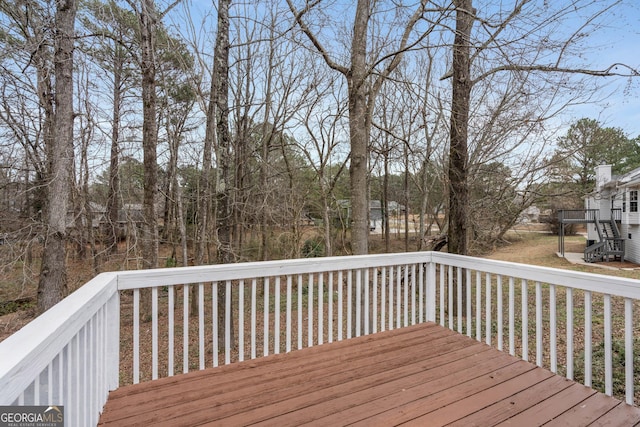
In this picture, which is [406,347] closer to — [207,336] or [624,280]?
[624,280]

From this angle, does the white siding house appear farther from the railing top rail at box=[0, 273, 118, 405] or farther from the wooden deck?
the railing top rail at box=[0, 273, 118, 405]

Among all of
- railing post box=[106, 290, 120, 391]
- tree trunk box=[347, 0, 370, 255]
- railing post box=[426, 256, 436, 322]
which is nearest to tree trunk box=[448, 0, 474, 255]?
tree trunk box=[347, 0, 370, 255]

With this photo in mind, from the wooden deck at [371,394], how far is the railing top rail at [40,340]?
27.6 inches

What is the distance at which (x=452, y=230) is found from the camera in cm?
512

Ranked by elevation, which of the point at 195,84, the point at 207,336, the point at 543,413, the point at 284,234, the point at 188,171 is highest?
the point at 195,84

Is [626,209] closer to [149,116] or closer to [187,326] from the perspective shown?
[149,116]

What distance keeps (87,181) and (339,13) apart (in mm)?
5011

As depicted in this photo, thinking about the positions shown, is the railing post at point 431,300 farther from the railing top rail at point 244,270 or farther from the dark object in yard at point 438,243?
the dark object in yard at point 438,243

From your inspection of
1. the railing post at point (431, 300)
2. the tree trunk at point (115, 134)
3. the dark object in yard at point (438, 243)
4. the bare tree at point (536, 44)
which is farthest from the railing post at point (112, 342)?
the dark object in yard at point (438, 243)

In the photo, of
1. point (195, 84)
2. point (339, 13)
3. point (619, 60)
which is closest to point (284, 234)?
point (195, 84)

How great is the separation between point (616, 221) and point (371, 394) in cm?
1913

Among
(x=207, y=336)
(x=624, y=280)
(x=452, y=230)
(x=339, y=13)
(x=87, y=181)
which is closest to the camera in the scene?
(x=624, y=280)

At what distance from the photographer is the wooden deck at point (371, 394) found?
1650 millimetres

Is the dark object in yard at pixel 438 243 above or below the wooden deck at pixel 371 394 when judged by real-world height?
above
